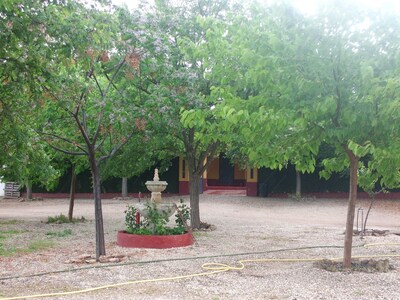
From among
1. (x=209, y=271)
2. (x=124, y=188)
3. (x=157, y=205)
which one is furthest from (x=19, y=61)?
(x=124, y=188)

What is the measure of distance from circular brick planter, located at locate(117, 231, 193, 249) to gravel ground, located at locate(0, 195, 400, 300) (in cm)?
25

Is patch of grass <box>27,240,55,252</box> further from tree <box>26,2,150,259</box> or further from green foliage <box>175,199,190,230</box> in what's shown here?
A: green foliage <box>175,199,190,230</box>

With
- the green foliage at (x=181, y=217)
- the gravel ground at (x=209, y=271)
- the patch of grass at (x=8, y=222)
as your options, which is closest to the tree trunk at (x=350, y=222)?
the gravel ground at (x=209, y=271)

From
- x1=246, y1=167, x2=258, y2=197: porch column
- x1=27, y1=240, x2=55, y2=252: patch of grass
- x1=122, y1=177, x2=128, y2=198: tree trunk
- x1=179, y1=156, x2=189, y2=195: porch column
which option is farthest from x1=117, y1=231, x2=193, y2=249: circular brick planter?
x1=179, y1=156, x2=189, y2=195: porch column

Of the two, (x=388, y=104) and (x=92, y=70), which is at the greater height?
(x=92, y=70)

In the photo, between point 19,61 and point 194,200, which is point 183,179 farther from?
point 19,61

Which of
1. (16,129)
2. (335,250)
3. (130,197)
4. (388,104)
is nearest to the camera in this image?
(388,104)

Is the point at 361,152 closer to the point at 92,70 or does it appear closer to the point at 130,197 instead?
the point at 92,70

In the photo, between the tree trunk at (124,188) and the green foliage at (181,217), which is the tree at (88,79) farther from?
the tree trunk at (124,188)

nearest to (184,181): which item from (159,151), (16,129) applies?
(159,151)

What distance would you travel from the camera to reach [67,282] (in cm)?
724

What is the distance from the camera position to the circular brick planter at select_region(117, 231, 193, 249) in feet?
34.8

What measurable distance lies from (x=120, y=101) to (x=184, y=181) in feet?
65.8

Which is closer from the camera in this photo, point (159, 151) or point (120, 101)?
point (120, 101)
